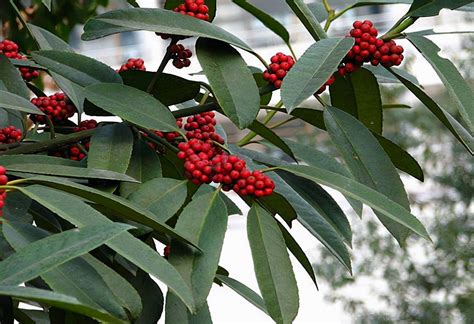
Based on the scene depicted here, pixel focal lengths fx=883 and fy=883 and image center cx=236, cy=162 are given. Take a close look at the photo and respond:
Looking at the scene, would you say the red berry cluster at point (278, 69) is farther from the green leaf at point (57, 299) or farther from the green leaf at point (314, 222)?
the green leaf at point (57, 299)

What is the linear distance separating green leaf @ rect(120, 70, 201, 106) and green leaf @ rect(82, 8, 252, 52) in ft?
0.16

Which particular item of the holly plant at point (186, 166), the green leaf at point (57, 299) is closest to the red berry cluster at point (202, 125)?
the holly plant at point (186, 166)

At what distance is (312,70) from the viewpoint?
0.54 meters

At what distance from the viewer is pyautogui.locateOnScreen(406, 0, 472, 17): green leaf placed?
598 mm

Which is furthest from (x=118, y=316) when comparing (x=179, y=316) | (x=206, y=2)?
(x=206, y=2)

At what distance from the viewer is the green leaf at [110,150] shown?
0.54 meters

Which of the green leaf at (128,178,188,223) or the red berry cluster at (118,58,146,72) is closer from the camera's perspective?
the green leaf at (128,178,188,223)

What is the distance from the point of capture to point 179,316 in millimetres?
505

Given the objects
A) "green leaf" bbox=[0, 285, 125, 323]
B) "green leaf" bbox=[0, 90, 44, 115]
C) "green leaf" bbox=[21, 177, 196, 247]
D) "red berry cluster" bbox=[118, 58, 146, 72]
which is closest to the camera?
"green leaf" bbox=[0, 285, 125, 323]

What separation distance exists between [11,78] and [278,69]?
0.73 ft

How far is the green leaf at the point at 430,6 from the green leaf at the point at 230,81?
126mm

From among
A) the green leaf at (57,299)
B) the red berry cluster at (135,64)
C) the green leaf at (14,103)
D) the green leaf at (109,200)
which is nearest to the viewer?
the green leaf at (57,299)

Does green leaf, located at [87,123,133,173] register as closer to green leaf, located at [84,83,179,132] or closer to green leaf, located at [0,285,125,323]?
green leaf, located at [84,83,179,132]

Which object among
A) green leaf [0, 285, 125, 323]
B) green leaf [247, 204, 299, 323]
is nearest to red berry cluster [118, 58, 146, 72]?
green leaf [247, 204, 299, 323]
